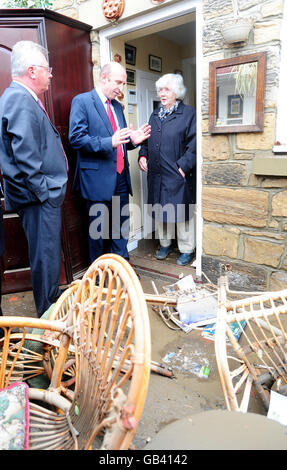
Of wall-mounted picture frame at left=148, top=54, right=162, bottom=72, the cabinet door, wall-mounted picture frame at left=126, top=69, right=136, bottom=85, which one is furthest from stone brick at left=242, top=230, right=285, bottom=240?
wall-mounted picture frame at left=148, top=54, right=162, bottom=72

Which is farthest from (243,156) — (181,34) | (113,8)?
(181,34)

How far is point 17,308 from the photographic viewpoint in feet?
8.45

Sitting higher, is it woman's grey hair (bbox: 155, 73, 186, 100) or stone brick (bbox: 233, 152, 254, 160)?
woman's grey hair (bbox: 155, 73, 186, 100)

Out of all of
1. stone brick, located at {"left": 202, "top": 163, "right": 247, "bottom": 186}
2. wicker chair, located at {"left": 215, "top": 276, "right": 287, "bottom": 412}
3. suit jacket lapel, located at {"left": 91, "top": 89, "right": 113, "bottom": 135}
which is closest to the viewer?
wicker chair, located at {"left": 215, "top": 276, "right": 287, "bottom": 412}

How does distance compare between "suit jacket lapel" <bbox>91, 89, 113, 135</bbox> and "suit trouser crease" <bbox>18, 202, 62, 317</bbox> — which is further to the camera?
"suit jacket lapel" <bbox>91, 89, 113, 135</bbox>

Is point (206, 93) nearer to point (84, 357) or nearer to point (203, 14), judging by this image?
point (203, 14)

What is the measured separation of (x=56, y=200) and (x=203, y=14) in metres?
1.68

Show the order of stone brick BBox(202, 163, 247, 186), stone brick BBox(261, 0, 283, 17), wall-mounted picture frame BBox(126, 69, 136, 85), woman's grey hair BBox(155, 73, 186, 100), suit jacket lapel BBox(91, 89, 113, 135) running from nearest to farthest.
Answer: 1. stone brick BBox(261, 0, 283, 17)
2. stone brick BBox(202, 163, 247, 186)
3. suit jacket lapel BBox(91, 89, 113, 135)
4. woman's grey hair BBox(155, 73, 186, 100)
5. wall-mounted picture frame BBox(126, 69, 136, 85)

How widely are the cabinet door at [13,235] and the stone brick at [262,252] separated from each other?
1.54 meters

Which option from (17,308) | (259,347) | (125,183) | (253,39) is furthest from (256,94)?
(17,308)

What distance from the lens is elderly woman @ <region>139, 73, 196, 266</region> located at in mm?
2863

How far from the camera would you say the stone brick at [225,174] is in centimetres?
238

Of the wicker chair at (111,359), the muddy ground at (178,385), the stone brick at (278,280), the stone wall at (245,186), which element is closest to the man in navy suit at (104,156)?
the stone wall at (245,186)

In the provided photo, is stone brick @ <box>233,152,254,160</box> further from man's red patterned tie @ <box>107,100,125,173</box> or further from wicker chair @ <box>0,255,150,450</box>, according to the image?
wicker chair @ <box>0,255,150,450</box>
